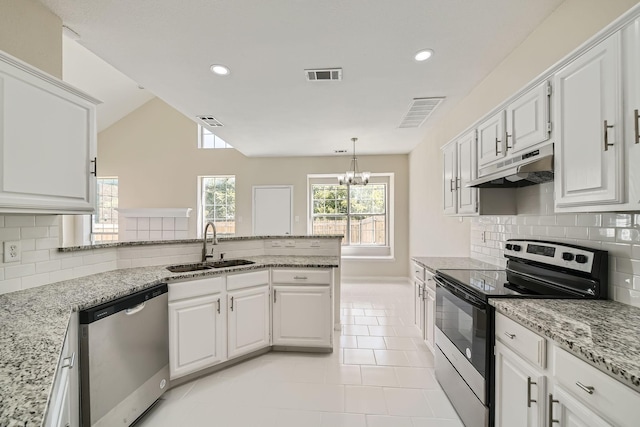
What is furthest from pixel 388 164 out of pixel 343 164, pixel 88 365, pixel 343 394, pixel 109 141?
pixel 109 141

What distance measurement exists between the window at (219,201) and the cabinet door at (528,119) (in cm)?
564

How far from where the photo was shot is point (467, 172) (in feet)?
8.08

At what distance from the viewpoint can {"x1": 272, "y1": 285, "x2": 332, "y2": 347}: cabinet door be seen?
2641 millimetres

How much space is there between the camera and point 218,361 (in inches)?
91.6

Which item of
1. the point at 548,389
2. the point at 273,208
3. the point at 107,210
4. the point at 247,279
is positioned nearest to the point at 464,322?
the point at 548,389

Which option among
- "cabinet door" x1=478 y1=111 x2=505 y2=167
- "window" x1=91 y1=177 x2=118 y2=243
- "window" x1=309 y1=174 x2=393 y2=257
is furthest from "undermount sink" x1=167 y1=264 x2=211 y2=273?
"window" x1=91 y1=177 x2=118 y2=243

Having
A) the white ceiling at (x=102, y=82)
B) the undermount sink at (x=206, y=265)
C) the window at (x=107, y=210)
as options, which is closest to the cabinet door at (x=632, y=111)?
the undermount sink at (x=206, y=265)

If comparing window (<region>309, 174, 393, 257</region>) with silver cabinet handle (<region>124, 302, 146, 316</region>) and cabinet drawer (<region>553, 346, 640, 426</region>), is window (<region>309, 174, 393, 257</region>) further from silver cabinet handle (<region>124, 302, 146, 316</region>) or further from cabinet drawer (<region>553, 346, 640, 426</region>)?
cabinet drawer (<region>553, 346, 640, 426</region>)

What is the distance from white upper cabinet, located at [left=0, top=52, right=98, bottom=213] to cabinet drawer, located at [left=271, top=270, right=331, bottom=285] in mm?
1547

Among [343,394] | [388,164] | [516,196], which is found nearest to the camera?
[343,394]

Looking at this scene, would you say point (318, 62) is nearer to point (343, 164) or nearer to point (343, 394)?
point (343, 394)

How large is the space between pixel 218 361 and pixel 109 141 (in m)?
6.34

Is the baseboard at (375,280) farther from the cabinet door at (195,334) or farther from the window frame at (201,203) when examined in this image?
the cabinet door at (195,334)

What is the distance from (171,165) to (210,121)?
9.99 feet
